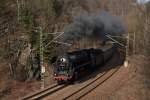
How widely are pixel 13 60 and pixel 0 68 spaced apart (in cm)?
273

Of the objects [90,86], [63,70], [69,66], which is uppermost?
[69,66]

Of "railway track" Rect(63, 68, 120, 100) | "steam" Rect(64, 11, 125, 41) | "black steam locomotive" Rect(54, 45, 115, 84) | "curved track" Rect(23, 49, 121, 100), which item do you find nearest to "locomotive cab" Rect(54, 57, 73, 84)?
"black steam locomotive" Rect(54, 45, 115, 84)

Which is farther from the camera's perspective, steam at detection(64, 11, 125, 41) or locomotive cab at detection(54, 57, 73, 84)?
steam at detection(64, 11, 125, 41)

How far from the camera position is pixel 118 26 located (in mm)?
86062

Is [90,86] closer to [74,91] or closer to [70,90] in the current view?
[70,90]

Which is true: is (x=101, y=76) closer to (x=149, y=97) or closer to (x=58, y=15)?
(x=149, y=97)

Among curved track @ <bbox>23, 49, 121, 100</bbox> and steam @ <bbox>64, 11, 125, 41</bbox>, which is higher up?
steam @ <bbox>64, 11, 125, 41</bbox>

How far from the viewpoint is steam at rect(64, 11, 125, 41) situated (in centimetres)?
5570

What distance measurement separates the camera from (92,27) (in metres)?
66.4

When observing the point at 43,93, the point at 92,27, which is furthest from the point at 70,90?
the point at 92,27

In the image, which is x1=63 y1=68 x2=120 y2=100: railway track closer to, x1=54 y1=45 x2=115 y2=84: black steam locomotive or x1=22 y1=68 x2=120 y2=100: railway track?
x1=22 y1=68 x2=120 y2=100: railway track

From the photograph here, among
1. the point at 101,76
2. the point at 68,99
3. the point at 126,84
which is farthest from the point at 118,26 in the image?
the point at 68,99

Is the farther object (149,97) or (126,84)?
(126,84)

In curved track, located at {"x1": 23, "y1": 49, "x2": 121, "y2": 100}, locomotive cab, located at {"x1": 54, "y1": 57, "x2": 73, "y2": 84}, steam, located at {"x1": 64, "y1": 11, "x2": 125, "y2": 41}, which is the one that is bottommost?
curved track, located at {"x1": 23, "y1": 49, "x2": 121, "y2": 100}
